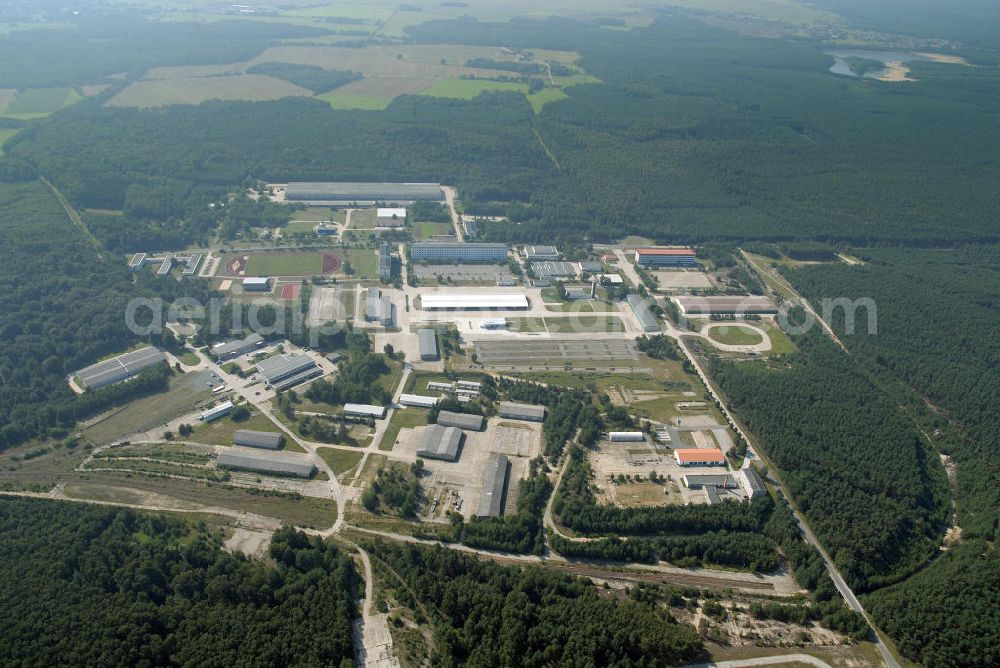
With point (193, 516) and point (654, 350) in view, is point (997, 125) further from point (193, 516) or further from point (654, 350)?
point (193, 516)

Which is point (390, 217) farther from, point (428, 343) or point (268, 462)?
point (268, 462)

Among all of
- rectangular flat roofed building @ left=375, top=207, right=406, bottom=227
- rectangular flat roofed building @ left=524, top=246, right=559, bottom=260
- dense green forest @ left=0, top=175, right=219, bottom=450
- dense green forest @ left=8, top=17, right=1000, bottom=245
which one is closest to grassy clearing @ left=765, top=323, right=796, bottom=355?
dense green forest @ left=8, top=17, right=1000, bottom=245

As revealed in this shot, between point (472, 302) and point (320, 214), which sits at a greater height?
point (472, 302)

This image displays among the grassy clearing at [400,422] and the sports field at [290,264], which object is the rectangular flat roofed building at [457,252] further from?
the grassy clearing at [400,422]

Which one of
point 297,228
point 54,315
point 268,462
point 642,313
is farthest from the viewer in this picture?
point 297,228

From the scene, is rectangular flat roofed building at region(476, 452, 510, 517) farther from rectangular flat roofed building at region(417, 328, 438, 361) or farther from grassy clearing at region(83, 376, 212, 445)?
grassy clearing at region(83, 376, 212, 445)

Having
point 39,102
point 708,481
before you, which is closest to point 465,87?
point 39,102

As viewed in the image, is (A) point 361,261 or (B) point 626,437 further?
(A) point 361,261
